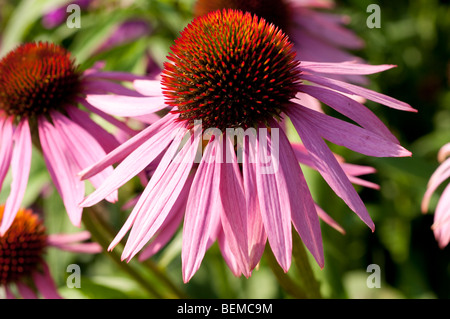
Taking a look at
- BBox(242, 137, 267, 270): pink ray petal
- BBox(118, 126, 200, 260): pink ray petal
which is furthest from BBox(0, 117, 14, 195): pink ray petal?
BBox(242, 137, 267, 270): pink ray petal

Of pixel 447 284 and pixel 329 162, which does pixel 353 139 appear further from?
pixel 447 284

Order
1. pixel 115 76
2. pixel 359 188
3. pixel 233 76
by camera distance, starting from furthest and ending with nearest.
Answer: pixel 359 188 < pixel 115 76 < pixel 233 76

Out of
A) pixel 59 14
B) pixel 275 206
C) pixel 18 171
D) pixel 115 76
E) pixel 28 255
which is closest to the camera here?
pixel 275 206

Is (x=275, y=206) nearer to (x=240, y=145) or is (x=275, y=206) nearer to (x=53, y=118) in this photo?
(x=240, y=145)

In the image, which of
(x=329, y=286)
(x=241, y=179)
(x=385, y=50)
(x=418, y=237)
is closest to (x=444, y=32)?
(x=385, y=50)

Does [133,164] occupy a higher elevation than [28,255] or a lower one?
higher

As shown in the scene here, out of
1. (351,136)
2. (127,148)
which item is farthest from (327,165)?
(127,148)

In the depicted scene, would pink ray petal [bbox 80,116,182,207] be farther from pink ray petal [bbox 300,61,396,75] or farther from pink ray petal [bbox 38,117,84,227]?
pink ray petal [bbox 300,61,396,75]
